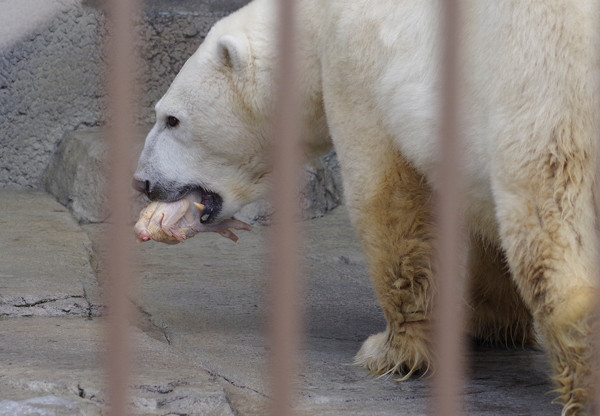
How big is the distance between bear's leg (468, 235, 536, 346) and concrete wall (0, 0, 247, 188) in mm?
2545

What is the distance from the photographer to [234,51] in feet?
8.66

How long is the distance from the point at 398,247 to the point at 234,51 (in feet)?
2.36

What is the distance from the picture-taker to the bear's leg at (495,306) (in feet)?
8.88

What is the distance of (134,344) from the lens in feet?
8.02

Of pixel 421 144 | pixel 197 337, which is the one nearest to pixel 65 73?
pixel 197 337

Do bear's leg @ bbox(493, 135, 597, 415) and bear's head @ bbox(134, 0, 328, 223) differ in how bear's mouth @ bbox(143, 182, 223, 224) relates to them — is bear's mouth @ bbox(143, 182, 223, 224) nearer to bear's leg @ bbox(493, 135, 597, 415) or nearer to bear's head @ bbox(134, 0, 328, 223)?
bear's head @ bbox(134, 0, 328, 223)

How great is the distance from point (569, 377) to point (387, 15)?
0.94 meters

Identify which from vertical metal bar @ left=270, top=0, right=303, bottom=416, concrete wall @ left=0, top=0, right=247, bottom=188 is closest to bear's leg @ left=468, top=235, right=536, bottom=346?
vertical metal bar @ left=270, top=0, right=303, bottom=416

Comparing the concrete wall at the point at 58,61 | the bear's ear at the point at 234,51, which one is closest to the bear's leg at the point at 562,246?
the bear's ear at the point at 234,51

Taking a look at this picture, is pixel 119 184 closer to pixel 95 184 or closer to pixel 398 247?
pixel 398 247

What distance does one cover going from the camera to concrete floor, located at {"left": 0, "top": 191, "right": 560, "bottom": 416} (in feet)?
6.82

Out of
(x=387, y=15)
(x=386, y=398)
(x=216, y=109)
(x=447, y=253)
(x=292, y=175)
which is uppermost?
(x=387, y=15)

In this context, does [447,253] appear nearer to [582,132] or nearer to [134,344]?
[582,132]

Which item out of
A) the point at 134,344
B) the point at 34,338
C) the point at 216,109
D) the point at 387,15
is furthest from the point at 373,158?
the point at 34,338
